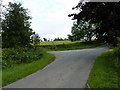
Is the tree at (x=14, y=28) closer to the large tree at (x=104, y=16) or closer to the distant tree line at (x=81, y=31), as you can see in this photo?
the large tree at (x=104, y=16)

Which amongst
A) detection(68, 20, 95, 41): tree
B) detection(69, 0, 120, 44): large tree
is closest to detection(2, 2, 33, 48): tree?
detection(69, 0, 120, 44): large tree

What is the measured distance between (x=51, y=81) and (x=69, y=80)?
0.92 meters

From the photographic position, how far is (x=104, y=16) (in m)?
13.3

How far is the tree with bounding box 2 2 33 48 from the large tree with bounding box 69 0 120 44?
39.2ft

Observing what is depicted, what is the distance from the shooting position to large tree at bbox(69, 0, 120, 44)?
11.9m

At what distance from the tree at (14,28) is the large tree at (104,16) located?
1194 centimetres

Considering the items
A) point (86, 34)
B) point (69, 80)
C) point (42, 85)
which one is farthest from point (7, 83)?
point (86, 34)

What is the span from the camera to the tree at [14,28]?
23391 mm

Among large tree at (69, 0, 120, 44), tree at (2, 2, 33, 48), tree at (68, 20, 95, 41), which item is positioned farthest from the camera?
tree at (68, 20, 95, 41)

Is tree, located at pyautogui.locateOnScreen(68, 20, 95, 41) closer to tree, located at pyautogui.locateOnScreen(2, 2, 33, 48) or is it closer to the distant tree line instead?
the distant tree line

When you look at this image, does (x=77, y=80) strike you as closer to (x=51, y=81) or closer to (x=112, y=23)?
(x=51, y=81)

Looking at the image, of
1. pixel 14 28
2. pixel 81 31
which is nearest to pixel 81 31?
pixel 81 31

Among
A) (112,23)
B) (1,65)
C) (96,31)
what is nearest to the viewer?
(1,65)

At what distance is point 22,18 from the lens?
79.8 feet
